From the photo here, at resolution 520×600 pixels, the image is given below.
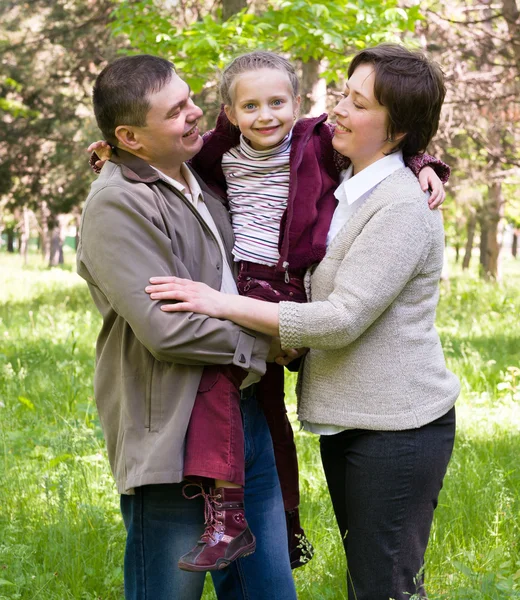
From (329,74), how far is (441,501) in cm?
559

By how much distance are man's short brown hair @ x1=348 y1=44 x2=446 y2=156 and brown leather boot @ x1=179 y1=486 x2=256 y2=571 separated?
1.31 meters

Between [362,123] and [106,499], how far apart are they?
2.73 meters

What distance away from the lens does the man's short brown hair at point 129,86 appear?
2447mm

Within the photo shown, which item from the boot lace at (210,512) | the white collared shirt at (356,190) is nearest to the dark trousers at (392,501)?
the white collared shirt at (356,190)

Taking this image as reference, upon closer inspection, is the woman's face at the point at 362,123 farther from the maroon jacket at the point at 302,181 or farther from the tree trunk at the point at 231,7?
the tree trunk at the point at 231,7

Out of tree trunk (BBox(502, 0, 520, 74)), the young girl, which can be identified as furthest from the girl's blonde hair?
tree trunk (BBox(502, 0, 520, 74))

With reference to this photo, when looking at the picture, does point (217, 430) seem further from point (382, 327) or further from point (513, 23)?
point (513, 23)

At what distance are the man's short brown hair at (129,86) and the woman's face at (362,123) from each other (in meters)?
0.60

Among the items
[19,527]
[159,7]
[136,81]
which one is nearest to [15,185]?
[159,7]

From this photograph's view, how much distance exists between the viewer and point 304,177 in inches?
111

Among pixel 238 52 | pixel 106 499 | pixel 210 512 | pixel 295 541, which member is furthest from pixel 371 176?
pixel 238 52

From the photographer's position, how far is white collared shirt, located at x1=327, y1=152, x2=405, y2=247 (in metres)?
2.61

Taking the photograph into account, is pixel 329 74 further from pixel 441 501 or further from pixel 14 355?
pixel 441 501

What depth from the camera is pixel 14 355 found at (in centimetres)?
783
